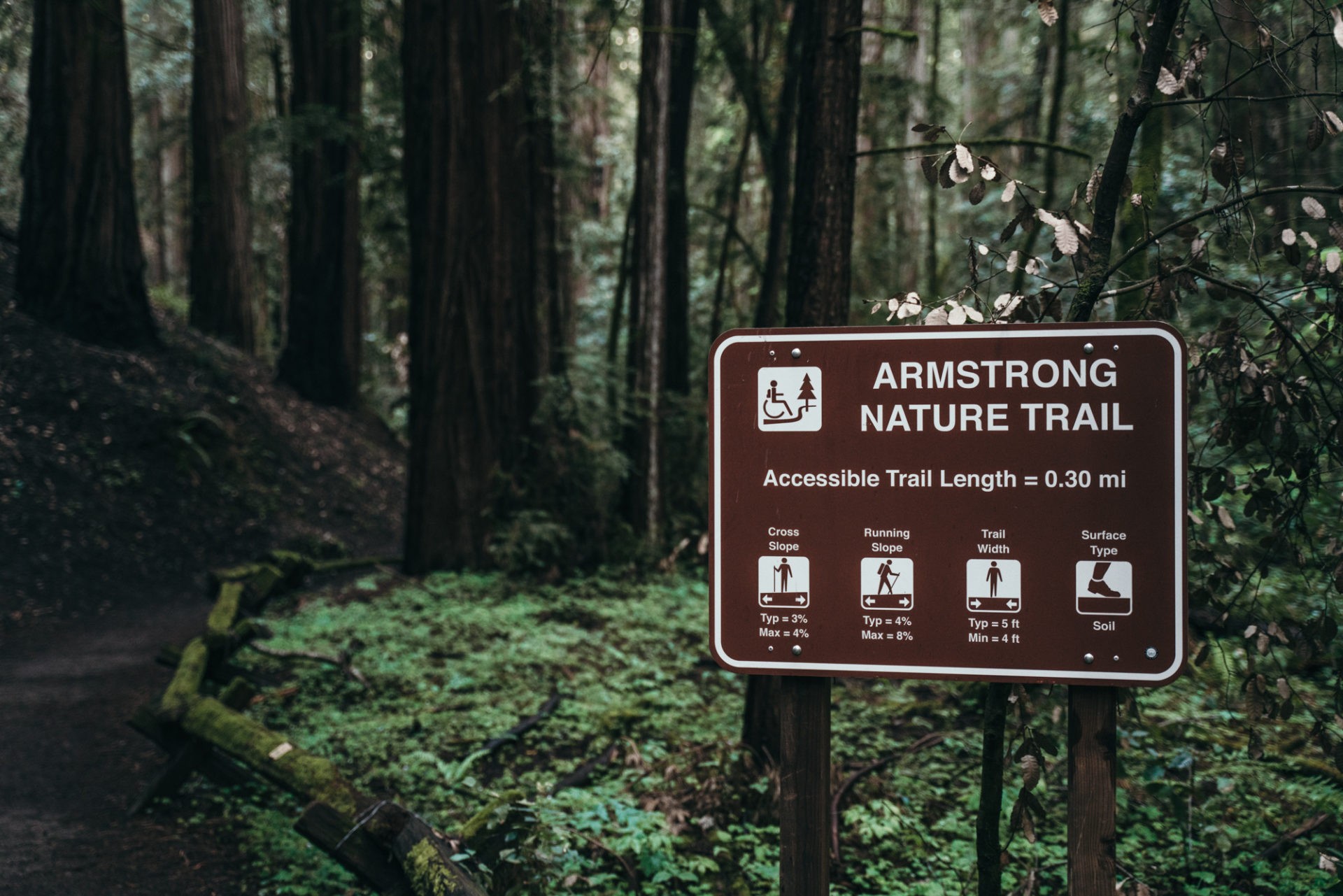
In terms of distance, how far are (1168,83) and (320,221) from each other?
52.4 feet

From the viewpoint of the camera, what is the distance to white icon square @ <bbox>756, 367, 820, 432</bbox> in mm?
2355

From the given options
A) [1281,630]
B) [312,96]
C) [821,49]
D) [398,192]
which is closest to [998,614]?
[1281,630]

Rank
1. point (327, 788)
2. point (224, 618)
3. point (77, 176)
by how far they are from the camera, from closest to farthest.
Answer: point (327, 788) → point (224, 618) → point (77, 176)

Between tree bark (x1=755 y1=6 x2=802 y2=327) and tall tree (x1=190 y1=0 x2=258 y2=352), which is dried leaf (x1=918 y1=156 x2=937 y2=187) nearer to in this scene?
tree bark (x1=755 y1=6 x2=802 y2=327)

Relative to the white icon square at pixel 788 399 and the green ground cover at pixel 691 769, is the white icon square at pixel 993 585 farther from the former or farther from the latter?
the white icon square at pixel 788 399

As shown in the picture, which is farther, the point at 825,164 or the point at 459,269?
the point at 459,269

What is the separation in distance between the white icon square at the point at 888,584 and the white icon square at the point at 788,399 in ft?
1.29

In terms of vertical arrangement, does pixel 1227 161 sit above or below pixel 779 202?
below

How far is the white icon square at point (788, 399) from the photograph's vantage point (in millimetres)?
2355

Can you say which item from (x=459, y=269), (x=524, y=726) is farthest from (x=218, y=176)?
(x=524, y=726)

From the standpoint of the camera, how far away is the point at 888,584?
90.1 inches

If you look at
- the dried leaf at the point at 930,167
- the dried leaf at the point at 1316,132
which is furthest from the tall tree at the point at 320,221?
the dried leaf at the point at 1316,132

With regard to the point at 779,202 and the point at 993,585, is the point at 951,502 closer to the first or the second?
the point at 993,585

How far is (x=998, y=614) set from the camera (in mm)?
2232
